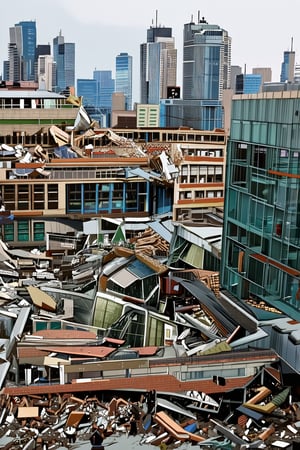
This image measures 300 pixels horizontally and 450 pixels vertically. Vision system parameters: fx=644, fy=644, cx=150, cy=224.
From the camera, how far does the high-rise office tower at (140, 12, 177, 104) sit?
3556 inches

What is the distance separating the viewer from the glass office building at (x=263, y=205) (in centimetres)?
1089

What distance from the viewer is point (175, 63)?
300ft

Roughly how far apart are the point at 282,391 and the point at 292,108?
488 centimetres

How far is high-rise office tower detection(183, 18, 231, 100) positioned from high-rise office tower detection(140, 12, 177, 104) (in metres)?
10.4

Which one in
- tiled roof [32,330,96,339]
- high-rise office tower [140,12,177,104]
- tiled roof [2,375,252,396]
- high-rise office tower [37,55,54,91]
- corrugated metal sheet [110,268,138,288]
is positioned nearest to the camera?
tiled roof [2,375,252,396]

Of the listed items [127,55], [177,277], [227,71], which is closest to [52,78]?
[127,55]

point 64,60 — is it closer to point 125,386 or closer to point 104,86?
point 104,86

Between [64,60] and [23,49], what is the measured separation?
15692 mm

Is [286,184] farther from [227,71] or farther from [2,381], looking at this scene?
[227,71]

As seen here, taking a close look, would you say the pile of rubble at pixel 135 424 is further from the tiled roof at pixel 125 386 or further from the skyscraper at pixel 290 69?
the skyscraper at pixel 290 69

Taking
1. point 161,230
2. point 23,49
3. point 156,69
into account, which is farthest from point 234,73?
point 161,230

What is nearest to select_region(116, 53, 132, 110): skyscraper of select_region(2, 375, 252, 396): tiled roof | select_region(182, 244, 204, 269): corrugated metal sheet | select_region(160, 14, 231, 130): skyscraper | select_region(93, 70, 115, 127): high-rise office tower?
select_region(93, 70, 115, 127): high-rise office tower

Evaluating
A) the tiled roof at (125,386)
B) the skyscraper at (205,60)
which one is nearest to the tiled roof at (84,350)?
the tiled roof at (125,386)

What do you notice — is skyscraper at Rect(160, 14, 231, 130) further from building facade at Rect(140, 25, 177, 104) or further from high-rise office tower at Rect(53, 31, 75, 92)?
high-rise office tower at Rect(53, 31, 75, 92)
